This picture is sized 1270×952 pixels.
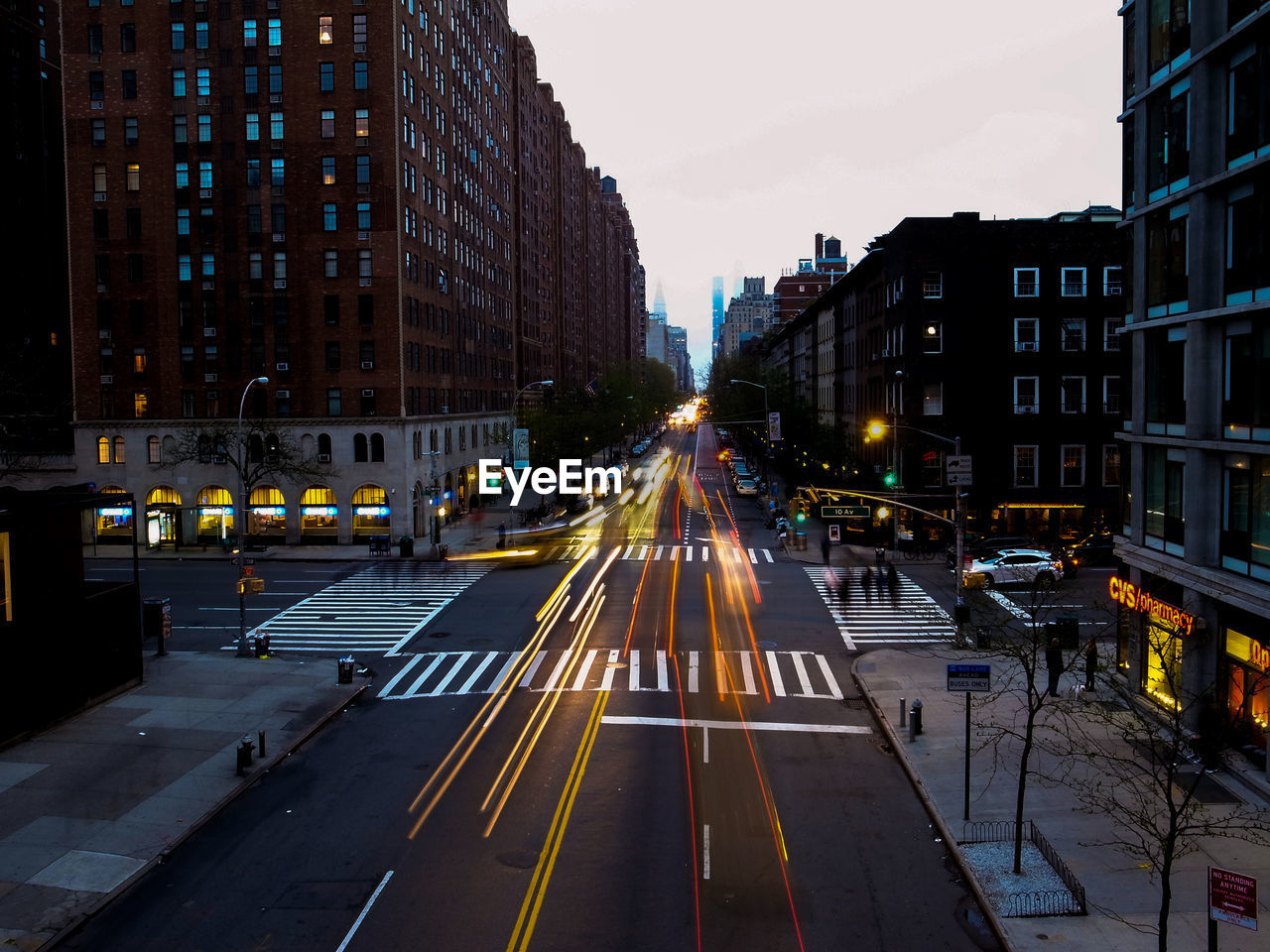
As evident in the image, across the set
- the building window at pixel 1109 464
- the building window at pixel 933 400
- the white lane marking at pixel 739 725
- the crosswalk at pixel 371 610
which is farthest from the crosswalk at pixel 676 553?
the white lane marking at pixel 739 725

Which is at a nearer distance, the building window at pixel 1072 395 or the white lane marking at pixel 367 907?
the white lane marking at pixel 367 907

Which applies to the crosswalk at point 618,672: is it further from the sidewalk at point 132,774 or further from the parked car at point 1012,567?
the parked car at point 1012,567

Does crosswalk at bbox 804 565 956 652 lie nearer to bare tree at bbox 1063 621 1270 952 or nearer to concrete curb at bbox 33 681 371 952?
bare tree at bbox 1063 621 1270 952

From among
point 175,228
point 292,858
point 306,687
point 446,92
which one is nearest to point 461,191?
point 446,92

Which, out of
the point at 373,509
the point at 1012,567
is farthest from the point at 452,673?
the point at 373,509

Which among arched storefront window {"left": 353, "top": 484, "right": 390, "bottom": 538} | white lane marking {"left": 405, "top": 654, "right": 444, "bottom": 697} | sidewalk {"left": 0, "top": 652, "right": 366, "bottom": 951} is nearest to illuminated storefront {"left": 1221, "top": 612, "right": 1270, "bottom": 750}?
white lane marking {"left": 405, "top": 654, "right": 444, "bottom": 697}

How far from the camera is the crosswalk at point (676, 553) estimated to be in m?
52.8

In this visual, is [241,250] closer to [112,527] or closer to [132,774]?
[112,527]

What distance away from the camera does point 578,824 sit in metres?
17.8

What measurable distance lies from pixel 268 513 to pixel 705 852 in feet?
167

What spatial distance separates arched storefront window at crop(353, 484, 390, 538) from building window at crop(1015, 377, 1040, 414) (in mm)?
39437

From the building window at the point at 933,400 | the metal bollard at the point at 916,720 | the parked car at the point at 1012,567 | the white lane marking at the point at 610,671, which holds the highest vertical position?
the building window at the point at 933,400

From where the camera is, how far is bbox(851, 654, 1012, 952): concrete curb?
1414cm

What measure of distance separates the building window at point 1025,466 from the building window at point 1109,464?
13.1ft
